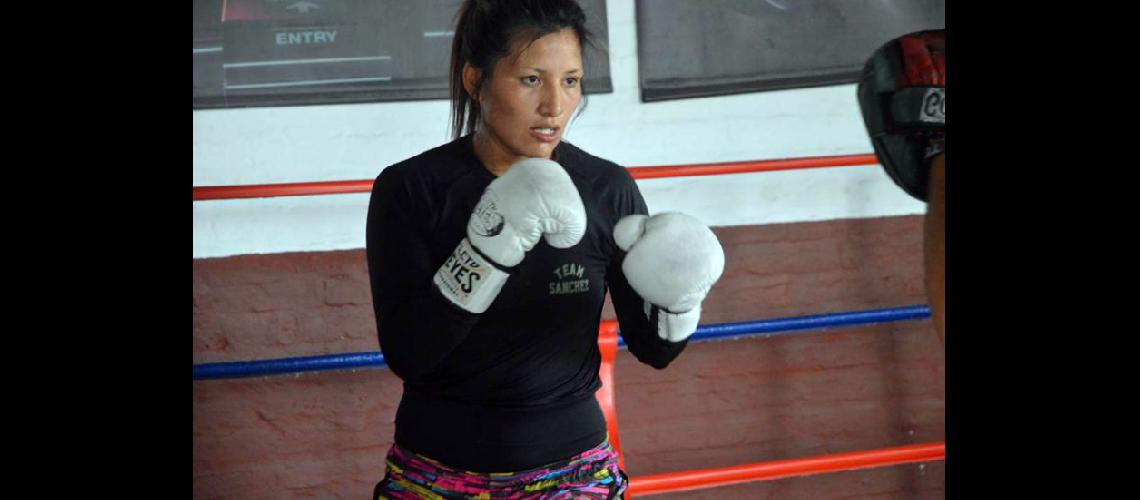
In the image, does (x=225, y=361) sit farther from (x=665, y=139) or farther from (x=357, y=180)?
(x=665, y=139)

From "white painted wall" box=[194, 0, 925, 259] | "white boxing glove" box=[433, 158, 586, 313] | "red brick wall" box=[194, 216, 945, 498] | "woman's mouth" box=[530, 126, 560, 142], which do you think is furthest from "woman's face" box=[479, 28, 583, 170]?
"red brick wall" box=[194, 216, 945, 498]

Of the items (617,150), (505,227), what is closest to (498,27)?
(505,227)

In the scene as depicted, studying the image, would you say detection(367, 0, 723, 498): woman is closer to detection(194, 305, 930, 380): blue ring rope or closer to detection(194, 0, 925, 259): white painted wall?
detection(194, 305, 930, 380): blue ring rope

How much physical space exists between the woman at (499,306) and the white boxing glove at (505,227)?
0.07 feet

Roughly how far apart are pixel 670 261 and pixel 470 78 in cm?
31

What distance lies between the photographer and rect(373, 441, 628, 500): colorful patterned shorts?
1.18 m

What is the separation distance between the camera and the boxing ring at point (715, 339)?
70.6 inches

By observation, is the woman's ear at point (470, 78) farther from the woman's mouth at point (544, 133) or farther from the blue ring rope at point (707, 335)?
the blue ring rope at point (707, 335)

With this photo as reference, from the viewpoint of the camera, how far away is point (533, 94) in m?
1.17

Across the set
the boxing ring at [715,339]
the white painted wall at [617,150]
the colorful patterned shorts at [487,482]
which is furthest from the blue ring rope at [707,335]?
the colorful patterned shorts at [487,482]

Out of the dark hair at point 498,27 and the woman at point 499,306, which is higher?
the dark hair at point 498,27

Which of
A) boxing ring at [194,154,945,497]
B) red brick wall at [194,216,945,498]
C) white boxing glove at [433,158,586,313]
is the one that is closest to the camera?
white boxing glove at [433,158,586,313]

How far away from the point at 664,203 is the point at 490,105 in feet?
3.20
